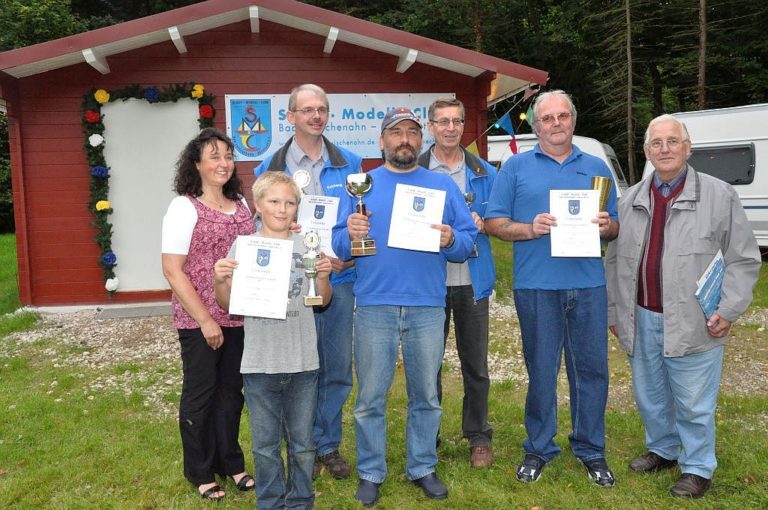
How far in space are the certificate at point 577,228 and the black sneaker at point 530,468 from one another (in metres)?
1.28

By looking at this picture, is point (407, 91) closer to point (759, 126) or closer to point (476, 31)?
point (759, 126)

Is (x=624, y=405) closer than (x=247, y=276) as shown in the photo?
No

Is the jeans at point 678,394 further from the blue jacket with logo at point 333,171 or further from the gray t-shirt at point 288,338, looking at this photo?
the gray t-shirt at point 288,338

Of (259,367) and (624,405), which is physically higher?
(259,367)

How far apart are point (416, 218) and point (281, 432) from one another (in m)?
1.29

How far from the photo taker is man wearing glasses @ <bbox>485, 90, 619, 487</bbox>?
11.9 feet

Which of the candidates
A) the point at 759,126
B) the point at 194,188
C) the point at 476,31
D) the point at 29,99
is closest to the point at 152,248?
the point at 29,99

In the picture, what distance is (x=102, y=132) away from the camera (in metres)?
8.54

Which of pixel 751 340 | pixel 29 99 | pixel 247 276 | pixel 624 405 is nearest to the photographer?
pixel 247 276

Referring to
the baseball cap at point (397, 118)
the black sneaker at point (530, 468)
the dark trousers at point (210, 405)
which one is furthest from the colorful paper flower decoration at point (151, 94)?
the black sneaker at point (530, 468)

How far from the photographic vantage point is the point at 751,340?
24.6 ft

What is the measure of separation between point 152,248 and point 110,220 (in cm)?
66

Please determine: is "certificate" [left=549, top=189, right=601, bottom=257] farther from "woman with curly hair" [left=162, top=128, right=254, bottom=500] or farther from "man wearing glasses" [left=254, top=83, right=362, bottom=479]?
"woman with curly hair" [left=162, top=128, right=254, bottom=500]

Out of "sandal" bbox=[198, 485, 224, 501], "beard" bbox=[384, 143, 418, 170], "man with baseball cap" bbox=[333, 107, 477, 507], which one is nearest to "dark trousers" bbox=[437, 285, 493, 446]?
"man with baseball cap" bbox=[333, 107, 477, 507]
